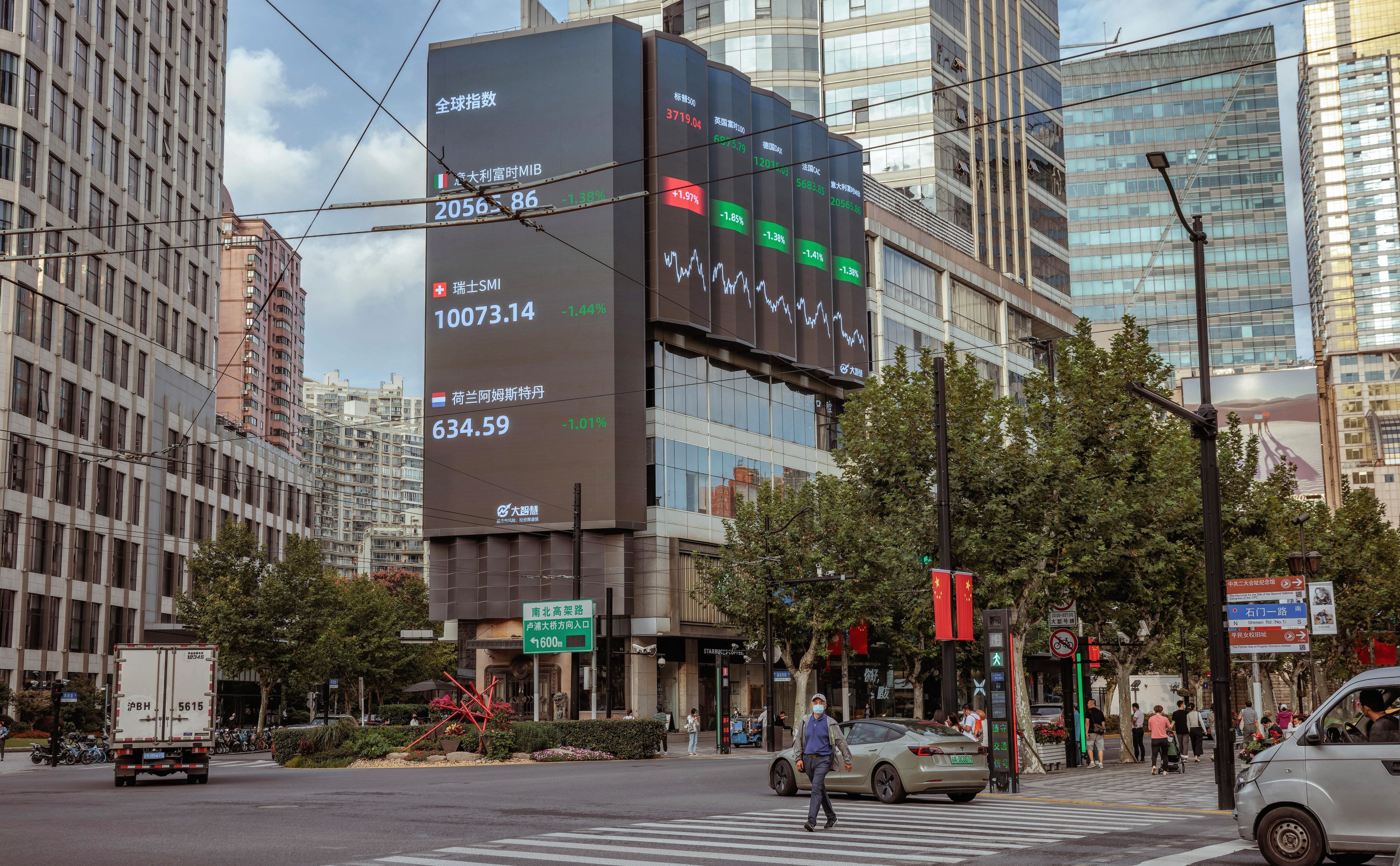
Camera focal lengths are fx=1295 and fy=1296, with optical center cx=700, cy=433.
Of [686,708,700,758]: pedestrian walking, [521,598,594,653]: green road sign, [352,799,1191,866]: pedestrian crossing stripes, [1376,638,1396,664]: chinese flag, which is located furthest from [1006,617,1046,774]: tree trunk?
[1376,638,1396,664]: chinese flag

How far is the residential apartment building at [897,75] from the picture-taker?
265 ft

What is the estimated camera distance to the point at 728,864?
12125mm

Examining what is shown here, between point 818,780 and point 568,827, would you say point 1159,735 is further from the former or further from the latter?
point 568,827

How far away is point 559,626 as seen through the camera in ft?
137

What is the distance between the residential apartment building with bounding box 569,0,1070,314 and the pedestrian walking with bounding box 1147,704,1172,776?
53459mm

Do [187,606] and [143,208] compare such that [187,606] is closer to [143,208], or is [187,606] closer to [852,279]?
[143,208]

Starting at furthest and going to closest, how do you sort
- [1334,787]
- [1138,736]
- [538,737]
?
[538,737] < [1138,736] < [1334,787]

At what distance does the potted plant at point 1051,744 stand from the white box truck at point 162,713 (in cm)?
1874

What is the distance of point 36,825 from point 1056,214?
303 ft

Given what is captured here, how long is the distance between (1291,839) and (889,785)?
32.2ft

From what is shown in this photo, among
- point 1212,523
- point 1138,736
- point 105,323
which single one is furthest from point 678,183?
point 1212,523

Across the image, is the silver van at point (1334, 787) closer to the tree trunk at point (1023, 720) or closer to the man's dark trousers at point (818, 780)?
the man's dark trousers at point (818, 780)

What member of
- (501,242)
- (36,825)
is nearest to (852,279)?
(501,242)

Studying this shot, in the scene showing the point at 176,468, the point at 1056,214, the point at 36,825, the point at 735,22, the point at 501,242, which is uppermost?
the point at 735,22
